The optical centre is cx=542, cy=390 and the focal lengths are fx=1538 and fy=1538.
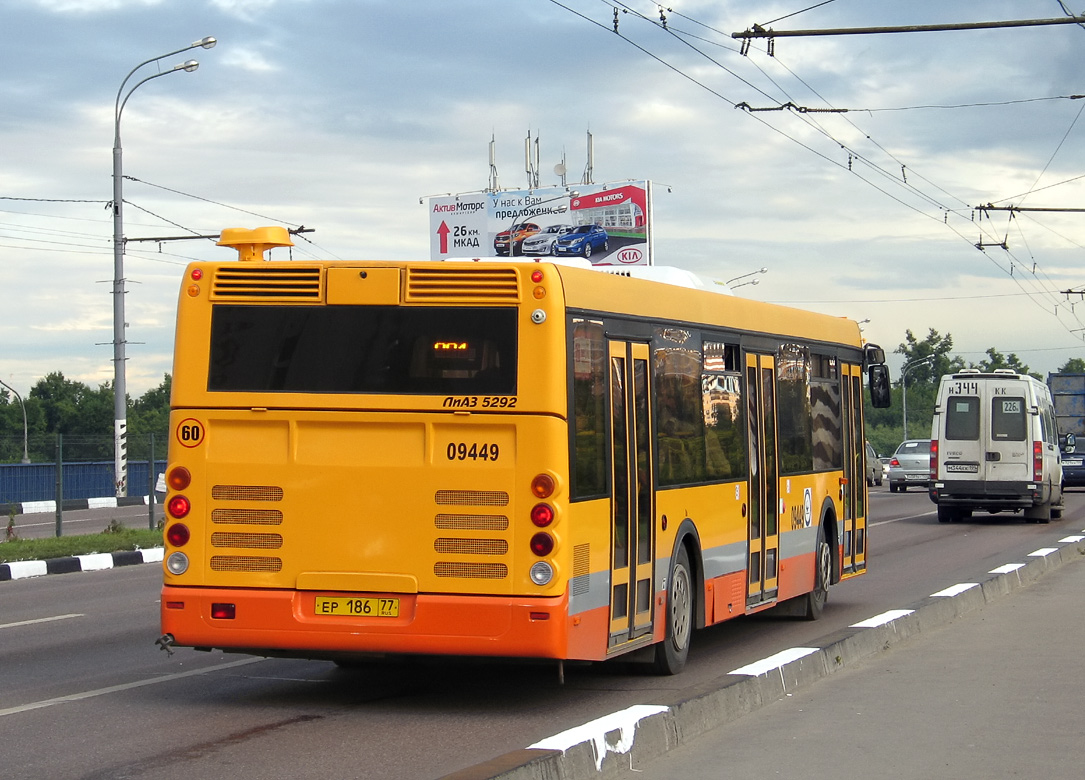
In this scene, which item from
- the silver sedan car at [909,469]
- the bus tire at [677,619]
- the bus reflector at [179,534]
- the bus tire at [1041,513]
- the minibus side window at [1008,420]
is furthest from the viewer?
the silver sedan car at [909,469]

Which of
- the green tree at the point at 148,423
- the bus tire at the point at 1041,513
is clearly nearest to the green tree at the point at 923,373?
the green tree at the point at 148,423

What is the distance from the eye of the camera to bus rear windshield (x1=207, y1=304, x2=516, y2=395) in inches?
333

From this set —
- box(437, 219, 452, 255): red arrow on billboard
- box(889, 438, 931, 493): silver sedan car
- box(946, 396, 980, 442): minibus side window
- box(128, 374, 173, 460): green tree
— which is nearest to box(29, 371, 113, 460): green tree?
box(128, 374, 173, 460): green tree

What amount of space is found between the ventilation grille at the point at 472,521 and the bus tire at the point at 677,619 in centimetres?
188

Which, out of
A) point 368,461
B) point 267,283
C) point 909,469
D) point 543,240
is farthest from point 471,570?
point 543,240

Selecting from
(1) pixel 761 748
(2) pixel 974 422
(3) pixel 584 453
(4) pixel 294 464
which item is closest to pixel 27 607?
(4) pixel 294 464

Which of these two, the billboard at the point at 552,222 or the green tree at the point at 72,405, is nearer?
the billboard at the point at 552,222

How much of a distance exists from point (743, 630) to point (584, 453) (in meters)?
5.01

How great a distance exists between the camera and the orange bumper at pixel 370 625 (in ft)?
26.8

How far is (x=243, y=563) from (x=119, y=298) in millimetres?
27378

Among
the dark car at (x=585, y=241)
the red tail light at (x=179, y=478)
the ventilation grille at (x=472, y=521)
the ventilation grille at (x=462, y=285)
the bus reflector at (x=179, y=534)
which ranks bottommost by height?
the bus reflector at (x=179, y=534)

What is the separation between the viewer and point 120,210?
3459 cm

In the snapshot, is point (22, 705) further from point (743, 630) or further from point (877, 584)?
point (877, 584)

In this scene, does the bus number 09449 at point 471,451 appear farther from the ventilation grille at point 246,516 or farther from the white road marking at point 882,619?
the white road marking at point 882,619
